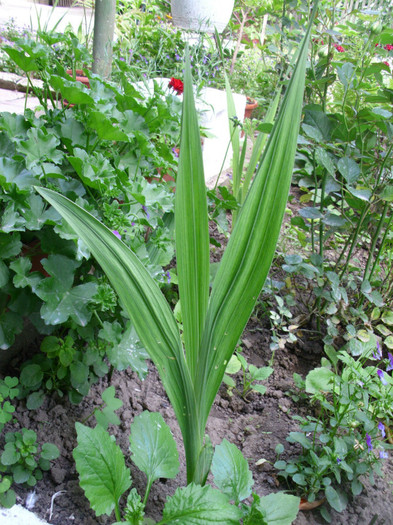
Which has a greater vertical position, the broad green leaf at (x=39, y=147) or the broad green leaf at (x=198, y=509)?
the broad green leaf at (x=39, y=147)

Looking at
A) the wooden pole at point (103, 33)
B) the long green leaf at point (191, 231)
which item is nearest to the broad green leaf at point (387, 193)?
the long green leaf at point (191, 231)

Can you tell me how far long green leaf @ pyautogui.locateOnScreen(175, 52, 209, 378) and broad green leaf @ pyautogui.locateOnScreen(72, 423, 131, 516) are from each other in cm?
24

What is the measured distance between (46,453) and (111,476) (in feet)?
0.67

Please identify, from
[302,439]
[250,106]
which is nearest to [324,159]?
[302,439]

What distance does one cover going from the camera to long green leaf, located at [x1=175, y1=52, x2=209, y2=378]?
2.76ft

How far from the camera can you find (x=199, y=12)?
3.39 m

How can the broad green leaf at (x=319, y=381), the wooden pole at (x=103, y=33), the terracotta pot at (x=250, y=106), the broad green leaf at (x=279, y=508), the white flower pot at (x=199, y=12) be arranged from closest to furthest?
the broad green leaf at (x=279, y=508) → the broad green leaf at (x=319, y=381) → the wooden pole at (x=103, y=33) → the white flower pot at (x=199, y=12) → the terracotta pot at (x=250, y=106)

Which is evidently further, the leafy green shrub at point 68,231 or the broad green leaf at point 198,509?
the leafy green shrub at point 68,231

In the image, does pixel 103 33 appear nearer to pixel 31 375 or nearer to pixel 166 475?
pixel 31 375

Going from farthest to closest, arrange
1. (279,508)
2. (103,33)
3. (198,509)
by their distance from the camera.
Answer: (103,33) < (279,508) < (198,509)

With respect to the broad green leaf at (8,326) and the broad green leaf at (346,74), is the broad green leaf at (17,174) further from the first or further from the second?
the broad green leaf at (346,74)

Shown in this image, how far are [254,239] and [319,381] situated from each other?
669mm

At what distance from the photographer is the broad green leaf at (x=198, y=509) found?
0.81m

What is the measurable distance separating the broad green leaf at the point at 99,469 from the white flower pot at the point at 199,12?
3090 mm
